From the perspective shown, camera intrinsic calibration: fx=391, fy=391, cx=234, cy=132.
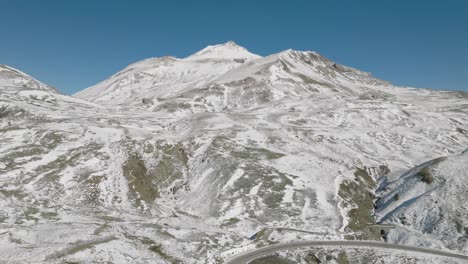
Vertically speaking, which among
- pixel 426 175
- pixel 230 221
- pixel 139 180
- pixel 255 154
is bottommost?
pixel 230 221

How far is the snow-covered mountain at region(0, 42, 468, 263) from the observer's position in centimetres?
5206

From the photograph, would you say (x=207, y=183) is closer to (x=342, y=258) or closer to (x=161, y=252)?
(x=161, y=252)

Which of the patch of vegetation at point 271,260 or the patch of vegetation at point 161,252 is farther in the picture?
the patch of vegetation at point 161,252

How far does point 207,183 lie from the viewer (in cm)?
7906

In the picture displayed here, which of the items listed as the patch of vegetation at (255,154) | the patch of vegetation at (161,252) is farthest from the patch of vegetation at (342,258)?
the patch of vegetation at (255,154)

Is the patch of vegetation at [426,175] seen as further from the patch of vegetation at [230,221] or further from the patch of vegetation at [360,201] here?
the patch of vegetation at [230,221]

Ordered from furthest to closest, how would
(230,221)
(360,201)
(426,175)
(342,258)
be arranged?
(360,201) < (426,175) < (230,221) < (342,258)

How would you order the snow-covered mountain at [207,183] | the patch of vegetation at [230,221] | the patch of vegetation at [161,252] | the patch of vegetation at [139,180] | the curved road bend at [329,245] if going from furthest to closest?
the patch of vegetation at [139,180], the patch of vegetation at [230,221], the snow-covered mountain at [207,183], the curved road bend at [329,245], the patch of vegetation at [161,252]

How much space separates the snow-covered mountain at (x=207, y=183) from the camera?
52062 millimetres

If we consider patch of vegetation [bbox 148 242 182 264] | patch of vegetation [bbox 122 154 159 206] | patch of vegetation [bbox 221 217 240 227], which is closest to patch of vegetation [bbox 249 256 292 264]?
patch of vegetation [bbox 148 242 182 264]

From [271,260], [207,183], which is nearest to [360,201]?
[207,183]

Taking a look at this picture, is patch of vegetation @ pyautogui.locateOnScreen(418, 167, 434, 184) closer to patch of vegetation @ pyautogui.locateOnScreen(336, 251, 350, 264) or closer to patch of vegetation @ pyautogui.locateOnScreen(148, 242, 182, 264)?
patch of vegetation @ pyautogui.locateOnScreen(336, 251, 350, 264)

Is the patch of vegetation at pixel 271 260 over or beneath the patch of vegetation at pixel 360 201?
beneath

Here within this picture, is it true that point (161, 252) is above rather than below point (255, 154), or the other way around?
below
